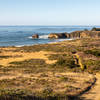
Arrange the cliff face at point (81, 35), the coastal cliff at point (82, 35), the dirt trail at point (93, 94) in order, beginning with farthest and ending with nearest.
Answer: the coastal cliff at point (82, 35) < the cliff face at point (81, 35) < the dirt trail at point (93, 94)

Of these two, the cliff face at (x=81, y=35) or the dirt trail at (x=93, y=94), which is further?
the cliff face at (x=81, y=35)

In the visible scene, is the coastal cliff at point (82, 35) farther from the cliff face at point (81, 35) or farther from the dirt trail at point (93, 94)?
the dirt trail at point (93, 94)

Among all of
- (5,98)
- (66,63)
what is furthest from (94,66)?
(5,98)

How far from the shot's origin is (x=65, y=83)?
698 inches

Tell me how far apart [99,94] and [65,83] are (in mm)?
3797

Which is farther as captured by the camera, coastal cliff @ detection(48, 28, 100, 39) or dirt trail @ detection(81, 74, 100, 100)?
coastal cliff @ detection(48, 28, 100, 39)

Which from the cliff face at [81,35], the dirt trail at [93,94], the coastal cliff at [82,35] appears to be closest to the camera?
the dirt trail at [93,94]

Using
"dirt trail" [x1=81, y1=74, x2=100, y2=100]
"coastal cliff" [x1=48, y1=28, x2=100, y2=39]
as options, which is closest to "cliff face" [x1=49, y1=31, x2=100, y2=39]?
"coastal cliff" [x1=48, y1=28, x2=100, y2=39]

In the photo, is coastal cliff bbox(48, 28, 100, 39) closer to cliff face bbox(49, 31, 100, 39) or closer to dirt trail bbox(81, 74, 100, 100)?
cliff face bbox(49, 31, 100, 39)

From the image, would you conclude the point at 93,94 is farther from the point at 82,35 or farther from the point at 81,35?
the point at 81,35

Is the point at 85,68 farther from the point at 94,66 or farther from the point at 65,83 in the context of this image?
the point at 65,83

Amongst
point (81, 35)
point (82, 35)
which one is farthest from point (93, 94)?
point (81, 35)

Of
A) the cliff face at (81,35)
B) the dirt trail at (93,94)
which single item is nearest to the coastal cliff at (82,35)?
the cliff face at (81,35)

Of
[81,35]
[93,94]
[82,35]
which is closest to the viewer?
[93,94]
